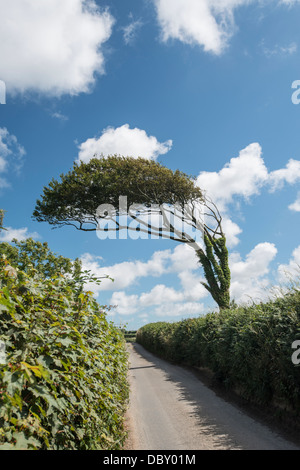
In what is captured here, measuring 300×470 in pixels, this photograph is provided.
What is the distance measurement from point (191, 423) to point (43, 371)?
21.2 ft

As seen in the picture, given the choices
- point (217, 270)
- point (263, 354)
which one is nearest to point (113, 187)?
point (217, 270)

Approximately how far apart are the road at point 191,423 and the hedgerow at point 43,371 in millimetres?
2820

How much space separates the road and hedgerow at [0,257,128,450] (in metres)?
2.82

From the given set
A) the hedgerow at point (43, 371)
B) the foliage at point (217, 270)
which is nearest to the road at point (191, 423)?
the hedgerow at point (43, 371)

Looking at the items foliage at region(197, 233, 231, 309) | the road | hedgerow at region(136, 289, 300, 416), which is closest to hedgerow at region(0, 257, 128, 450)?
the road

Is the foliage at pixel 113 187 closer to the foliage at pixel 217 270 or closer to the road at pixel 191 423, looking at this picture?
the foliage at pixel 217 270

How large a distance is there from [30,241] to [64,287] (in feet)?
128

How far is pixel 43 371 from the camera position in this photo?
2.66m

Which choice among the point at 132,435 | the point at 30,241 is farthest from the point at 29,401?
the point at 30,241

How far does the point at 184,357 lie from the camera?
58.4 feet

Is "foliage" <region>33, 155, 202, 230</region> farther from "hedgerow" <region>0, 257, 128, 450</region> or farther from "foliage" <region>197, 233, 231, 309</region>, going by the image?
"hedgerow" <region>0, 257, 128, 450</region>

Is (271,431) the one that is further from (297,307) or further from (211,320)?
(211,320)

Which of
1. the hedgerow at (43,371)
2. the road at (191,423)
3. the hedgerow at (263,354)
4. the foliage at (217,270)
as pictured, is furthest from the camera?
the foliage at (217,270)

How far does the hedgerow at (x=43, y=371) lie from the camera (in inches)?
96.5
